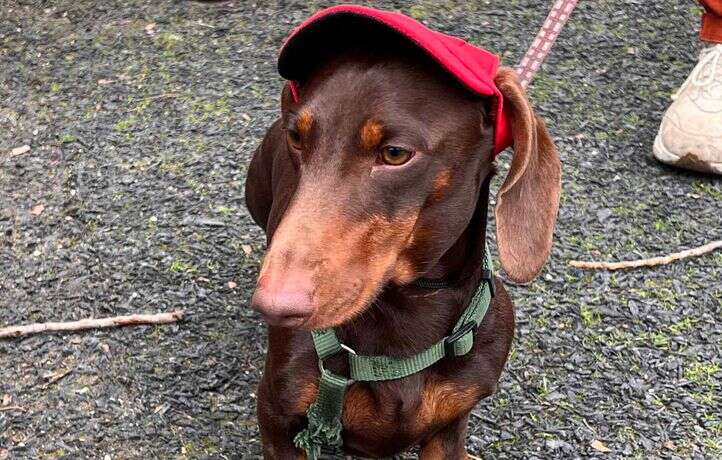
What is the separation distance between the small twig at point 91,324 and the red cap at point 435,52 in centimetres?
173

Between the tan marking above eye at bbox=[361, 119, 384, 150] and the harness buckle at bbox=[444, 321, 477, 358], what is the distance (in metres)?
0.73

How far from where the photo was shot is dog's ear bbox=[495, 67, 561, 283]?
2.53 meters

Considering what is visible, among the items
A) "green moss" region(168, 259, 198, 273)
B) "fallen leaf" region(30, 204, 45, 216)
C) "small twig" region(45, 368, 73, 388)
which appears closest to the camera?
"small twig" region(45, 368, 73, 388)

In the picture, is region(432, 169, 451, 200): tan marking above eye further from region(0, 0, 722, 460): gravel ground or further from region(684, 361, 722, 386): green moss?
region(684, 361, 722, 386): green moss

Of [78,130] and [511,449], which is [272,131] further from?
[78,130]

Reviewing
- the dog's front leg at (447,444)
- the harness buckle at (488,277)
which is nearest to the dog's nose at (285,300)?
the harness buckle at (488,277)

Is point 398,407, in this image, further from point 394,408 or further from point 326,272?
point 326,272

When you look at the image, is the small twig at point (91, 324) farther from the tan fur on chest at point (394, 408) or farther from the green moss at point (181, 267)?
the tan fur on chest at point (394, 408)

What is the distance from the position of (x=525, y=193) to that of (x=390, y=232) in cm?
43

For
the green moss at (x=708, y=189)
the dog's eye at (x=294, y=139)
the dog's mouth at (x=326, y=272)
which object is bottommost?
the green moss at (x=708, y=189)

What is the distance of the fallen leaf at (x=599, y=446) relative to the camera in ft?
11.9

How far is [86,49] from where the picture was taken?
240 inches

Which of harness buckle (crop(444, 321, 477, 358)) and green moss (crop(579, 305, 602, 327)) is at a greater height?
harness buckle (crop(444, 321, 477, 358))

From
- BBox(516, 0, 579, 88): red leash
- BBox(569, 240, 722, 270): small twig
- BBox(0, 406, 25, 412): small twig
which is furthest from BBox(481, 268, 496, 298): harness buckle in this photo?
BBox(0, 406, 25, 412): small twig
